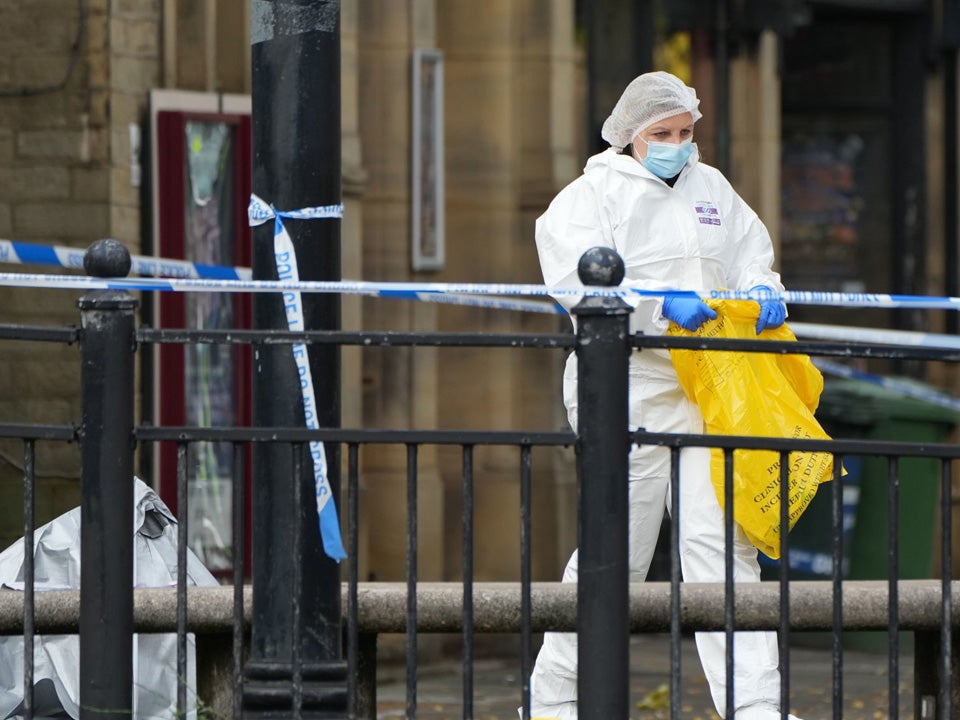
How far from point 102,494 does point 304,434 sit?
0.44 metres

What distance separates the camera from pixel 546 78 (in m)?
10.2

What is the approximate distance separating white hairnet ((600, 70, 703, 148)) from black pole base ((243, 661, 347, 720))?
1931 millimetres

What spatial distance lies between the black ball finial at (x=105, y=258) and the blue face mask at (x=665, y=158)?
1.83 m

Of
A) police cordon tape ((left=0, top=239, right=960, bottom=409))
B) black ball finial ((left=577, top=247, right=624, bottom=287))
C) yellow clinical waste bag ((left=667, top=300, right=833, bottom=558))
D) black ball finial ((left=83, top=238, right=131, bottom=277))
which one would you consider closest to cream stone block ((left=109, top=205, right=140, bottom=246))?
police cordon tape ((left=0, top=239, right=960, bottom=409))

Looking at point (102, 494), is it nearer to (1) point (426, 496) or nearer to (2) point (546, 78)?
(1) point (426, 496)

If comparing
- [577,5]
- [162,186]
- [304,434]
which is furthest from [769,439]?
[577,5]

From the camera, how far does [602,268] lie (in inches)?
171

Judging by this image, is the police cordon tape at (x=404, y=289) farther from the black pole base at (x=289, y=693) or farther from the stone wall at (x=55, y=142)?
the black pole base at (x=289, y=693)

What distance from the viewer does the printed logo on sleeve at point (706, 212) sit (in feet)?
18.9

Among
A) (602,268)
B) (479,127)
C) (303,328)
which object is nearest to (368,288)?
(303,328)

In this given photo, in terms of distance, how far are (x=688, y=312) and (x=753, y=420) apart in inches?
13.2

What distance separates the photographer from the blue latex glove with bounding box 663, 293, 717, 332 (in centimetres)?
539

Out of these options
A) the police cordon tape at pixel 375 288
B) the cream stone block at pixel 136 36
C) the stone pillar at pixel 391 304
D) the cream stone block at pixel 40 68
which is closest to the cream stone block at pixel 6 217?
the cream stone block at pixel 40 68

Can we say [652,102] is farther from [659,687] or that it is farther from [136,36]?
[659,687]
